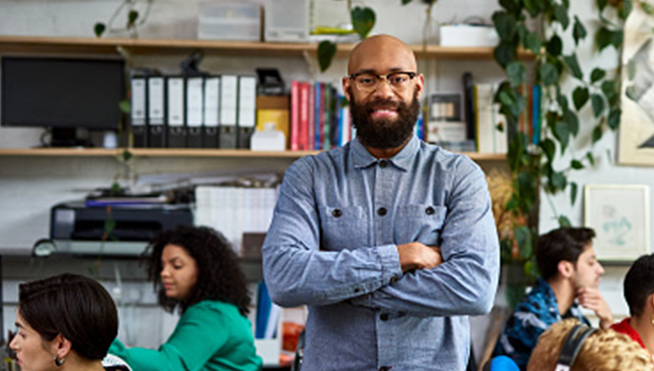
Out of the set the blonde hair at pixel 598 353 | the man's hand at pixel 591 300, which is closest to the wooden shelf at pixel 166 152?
the man's hand at pixel 591 300

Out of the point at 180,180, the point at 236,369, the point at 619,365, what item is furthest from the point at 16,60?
the point at 619,365

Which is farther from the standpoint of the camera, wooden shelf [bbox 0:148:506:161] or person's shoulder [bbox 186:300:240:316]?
wooden shelf [bbox 0:148:506:161]

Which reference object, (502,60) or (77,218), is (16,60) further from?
(502,60)

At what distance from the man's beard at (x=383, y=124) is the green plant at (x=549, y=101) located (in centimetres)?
203

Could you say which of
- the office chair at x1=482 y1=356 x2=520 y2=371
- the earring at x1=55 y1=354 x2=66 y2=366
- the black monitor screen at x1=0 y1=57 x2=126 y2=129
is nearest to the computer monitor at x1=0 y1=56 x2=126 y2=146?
the black monitor screen at x1=0 y1=57 x2=126 y2=129

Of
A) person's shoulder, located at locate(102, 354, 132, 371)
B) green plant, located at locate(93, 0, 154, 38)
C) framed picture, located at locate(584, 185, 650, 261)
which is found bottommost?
person's shoulder, located at locate(102, 354, 132, 371)

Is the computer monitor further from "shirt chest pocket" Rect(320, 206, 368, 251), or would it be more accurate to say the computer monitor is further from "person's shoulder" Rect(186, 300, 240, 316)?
"shirt chest pocket" Rect(320, 206, 368, 251)

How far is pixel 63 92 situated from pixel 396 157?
2.57 metres

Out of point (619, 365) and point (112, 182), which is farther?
point (112, 182)

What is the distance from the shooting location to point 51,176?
4.12 meters

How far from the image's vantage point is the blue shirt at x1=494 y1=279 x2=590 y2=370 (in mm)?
2891

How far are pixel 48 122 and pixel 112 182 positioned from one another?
417mm

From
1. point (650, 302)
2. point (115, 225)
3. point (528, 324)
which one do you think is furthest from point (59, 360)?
point (115, 225)

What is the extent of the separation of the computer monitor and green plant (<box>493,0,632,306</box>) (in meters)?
1.77
